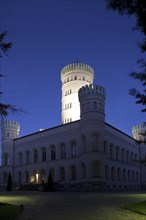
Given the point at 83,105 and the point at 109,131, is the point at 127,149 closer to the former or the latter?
the point at 109,131

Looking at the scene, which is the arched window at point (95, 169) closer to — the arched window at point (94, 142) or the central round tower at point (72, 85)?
the arched window at point (94, 142)

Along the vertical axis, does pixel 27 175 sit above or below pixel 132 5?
below

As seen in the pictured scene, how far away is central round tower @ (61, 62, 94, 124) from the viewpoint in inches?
2495

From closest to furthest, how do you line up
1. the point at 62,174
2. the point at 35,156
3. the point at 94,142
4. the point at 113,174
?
the point at 94,142, the point at 113,174, the point at 62,174, the point at 35,156

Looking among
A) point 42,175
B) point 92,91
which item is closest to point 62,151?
point 42,175

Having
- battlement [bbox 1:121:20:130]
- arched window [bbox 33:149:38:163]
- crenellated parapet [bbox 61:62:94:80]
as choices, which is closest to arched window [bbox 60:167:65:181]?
arched window [bbox 33:149:38:163]

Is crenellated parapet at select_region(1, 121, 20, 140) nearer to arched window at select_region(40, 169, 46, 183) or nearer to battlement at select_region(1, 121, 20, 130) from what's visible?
battlement at select_region(1, 121, 20, 130)

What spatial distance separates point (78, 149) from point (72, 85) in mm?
17315

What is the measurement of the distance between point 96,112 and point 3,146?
24.8 m

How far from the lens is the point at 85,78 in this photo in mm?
65000

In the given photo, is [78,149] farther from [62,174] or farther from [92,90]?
[92,90]

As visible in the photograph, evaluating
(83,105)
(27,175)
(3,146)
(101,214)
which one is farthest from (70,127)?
(101,214)

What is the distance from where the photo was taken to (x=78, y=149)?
50.7 metres

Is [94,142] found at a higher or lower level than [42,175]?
higher
